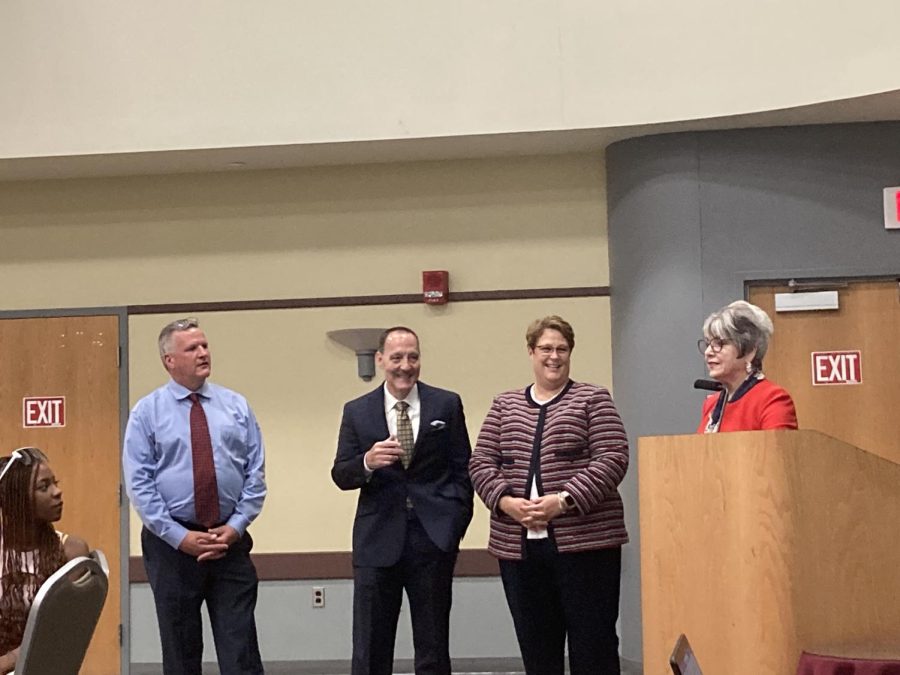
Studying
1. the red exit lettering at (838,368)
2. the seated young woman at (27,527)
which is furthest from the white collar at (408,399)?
the red exit lettering at (838,368)

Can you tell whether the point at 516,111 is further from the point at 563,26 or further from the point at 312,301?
the point at 312,301

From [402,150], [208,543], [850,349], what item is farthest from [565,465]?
[402,150]

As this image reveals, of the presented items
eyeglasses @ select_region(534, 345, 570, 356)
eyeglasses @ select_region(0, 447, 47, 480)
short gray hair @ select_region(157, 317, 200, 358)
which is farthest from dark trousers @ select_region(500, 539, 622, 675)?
eyeglasses @ select_region(0, 447, 47, 480)

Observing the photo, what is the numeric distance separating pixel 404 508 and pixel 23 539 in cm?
172

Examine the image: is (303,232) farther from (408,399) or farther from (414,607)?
(414,607)

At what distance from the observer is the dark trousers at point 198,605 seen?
186 inches

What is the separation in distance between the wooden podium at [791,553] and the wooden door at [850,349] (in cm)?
312

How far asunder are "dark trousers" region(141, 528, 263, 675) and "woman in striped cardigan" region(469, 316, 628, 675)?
3.26 feet

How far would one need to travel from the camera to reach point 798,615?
3.13m

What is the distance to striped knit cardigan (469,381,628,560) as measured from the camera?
4.43 meters

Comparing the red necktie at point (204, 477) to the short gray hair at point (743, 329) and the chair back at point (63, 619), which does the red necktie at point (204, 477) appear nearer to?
the chair back at point (63, 619)

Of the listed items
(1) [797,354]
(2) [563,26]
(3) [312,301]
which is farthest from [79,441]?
(1) [797,354]

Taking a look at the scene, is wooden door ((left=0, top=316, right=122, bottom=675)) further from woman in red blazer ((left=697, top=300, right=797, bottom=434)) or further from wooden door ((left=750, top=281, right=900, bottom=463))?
woman in red blazer ((left=697, top=300, right=797, bottom=434))

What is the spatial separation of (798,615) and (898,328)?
350 cm
